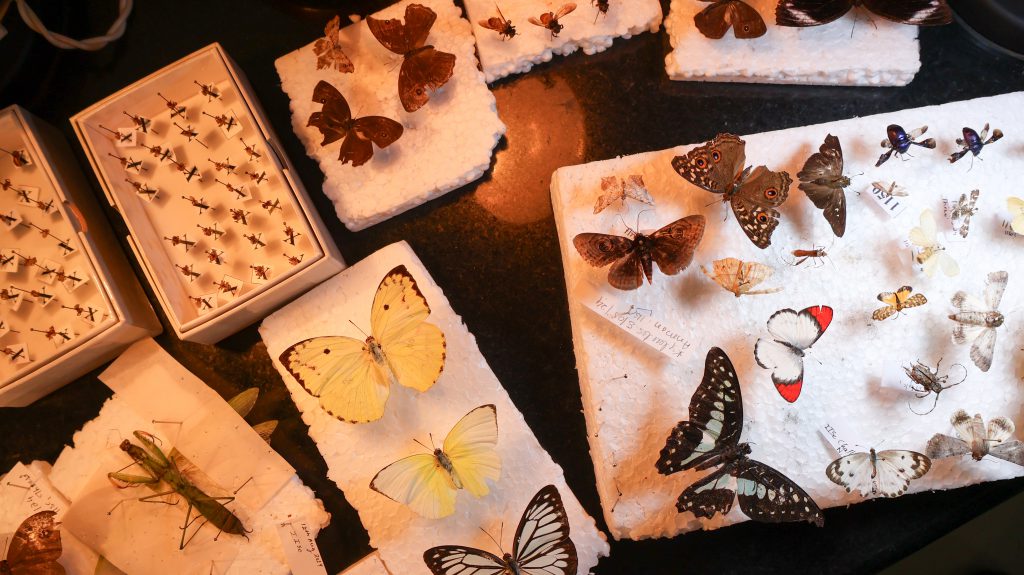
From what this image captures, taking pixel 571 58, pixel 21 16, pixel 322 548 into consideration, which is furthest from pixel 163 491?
pixel 571 58

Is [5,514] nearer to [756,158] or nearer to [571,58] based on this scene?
[571,58]

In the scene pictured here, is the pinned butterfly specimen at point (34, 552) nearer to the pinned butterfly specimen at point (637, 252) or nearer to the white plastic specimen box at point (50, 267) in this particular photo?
the white plastic specimen box at point (50, 267)

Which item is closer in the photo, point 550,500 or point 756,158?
point 550,500

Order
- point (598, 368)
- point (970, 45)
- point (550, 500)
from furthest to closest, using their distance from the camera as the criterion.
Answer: point (970, 45) < point (598, 368) < point (550, 500)

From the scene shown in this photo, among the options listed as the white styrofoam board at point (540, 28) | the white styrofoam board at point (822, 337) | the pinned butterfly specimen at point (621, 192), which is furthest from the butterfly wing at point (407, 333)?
the white styrofoam board at point (540, 28)

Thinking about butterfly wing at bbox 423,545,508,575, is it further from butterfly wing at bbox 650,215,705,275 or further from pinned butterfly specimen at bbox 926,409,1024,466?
pinned butterfly specimen at bbox 926,409,1024,466

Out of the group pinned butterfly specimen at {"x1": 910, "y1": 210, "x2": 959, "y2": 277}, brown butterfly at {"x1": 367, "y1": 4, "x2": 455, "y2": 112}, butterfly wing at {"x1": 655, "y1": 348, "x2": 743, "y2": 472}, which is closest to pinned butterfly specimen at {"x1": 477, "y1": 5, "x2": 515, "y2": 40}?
brown butterfly at {"x1": 367, "y1": 4, "x2": 455, "y2": 112}

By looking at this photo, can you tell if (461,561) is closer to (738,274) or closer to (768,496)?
(768,496)
